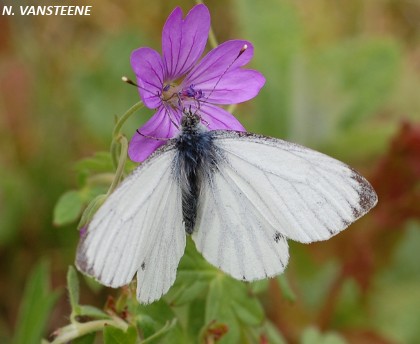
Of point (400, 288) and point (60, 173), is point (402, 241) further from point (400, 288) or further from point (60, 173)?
point (60, 173)

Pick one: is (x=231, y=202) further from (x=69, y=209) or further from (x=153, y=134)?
(x=69, y=209)

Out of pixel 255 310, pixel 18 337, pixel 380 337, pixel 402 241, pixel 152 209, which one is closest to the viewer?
pixel 152 209

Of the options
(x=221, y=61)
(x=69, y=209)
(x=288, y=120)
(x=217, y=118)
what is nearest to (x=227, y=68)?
(x=221, y=61)

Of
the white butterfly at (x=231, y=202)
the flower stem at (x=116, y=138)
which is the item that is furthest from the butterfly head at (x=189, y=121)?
the flower stem at (x=116, y=138)

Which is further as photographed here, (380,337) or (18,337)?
(380,337)

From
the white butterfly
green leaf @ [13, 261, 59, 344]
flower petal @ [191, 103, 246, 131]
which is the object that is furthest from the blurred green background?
the white butterfly

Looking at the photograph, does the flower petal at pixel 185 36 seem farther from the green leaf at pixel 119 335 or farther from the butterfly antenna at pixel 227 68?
the green leaf at pixel 119 335

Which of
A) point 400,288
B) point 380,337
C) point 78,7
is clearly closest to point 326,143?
point 400,288

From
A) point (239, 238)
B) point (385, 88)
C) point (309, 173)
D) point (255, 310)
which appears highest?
point (385, 88)
